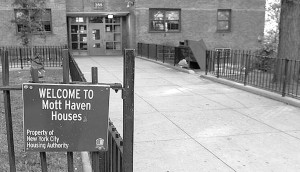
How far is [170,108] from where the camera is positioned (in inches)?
320

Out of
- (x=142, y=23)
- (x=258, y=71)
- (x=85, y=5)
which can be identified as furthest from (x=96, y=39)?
(x=258, y=71)

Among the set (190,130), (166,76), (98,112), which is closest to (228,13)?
(166,76)

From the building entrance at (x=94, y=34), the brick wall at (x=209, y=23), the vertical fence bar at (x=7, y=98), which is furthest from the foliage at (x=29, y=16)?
the vertical fence bar at (x=7, y=98)

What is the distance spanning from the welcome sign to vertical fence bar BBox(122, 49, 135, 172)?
0.13m

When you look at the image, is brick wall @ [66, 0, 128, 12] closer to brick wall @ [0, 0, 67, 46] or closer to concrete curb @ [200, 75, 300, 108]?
brick wall @ [0, 0, 67, 46]

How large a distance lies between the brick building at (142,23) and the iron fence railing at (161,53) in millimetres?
1817

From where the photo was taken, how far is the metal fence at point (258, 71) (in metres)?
9.41

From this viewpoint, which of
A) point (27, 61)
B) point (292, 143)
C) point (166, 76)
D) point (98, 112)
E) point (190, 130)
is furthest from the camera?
point (27, 61)

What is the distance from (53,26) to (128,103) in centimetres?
2306

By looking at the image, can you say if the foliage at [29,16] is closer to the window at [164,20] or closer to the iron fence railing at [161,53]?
the iron fence railing at [161,53]

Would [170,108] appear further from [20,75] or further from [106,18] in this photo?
[106,18]

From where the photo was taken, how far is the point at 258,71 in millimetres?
11211

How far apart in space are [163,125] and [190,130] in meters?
0.60

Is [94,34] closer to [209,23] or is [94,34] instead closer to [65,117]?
[209,23]
